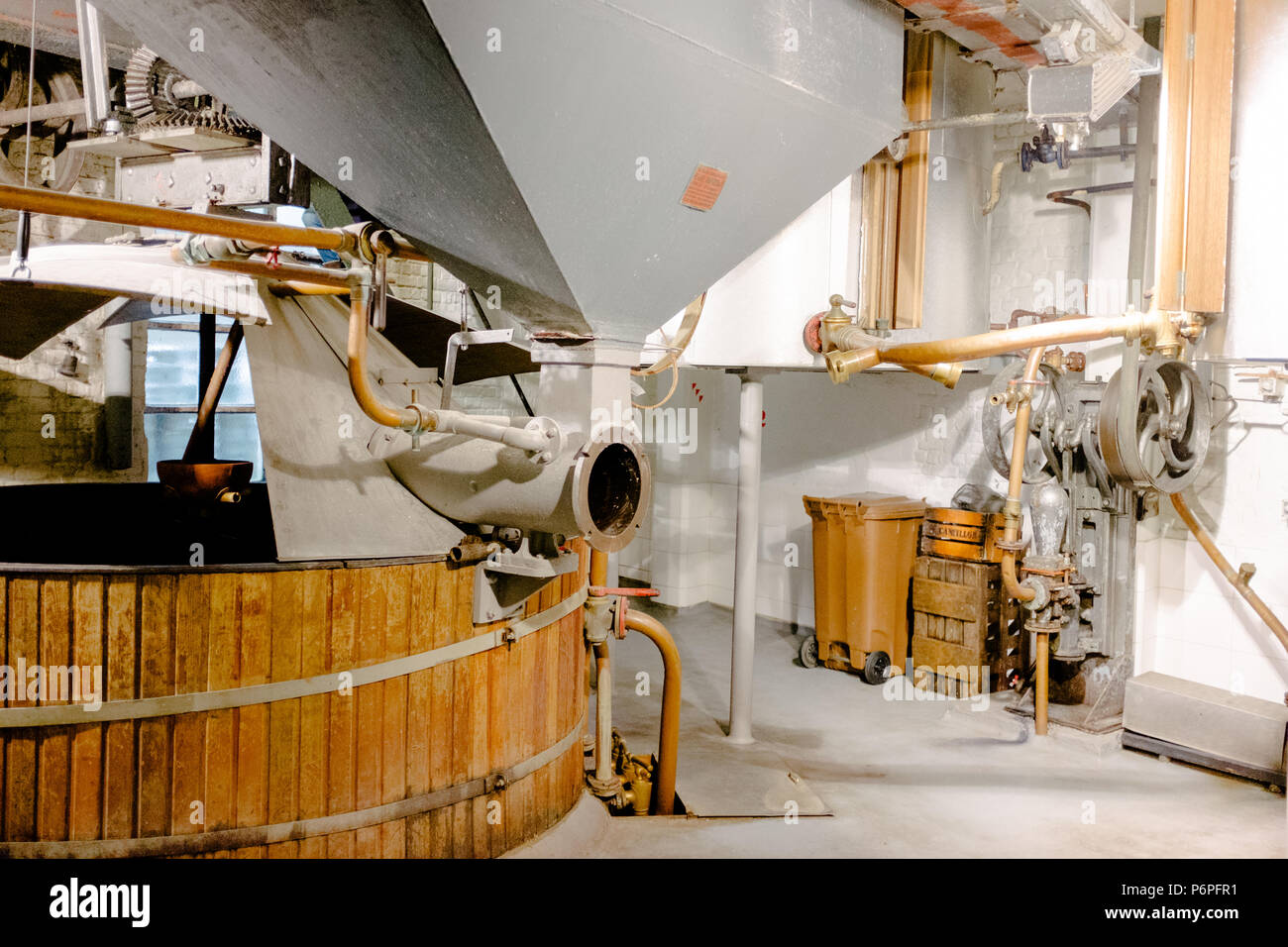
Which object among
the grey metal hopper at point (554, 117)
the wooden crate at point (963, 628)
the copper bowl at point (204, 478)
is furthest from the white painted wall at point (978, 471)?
the copper bowl at point (204, 478)

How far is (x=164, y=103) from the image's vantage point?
3.79m

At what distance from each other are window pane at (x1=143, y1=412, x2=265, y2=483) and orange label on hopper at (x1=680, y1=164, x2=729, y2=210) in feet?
16.8

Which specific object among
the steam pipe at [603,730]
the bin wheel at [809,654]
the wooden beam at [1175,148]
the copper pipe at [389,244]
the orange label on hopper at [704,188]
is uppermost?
the wooden beam at [1175,148]

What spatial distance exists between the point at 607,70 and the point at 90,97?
2700 mm

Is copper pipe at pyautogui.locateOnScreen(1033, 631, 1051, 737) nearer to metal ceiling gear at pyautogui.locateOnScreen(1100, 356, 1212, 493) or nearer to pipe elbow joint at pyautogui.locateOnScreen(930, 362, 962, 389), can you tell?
metal ceiling gear at pyautogui.locateOnScreen(1100, 356, 1212, 493)

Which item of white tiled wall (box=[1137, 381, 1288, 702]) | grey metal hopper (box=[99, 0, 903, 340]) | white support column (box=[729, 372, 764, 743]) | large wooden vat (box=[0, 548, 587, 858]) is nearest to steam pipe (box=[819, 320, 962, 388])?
white support column (box=[729, 372, 764, 743])

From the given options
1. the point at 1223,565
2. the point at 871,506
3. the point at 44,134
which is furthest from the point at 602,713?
the point at 44,134

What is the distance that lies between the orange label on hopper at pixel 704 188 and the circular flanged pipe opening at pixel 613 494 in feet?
2.26

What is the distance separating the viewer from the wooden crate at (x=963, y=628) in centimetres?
600

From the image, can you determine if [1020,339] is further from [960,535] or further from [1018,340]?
[960,535]

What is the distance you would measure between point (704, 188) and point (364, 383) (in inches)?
42.1

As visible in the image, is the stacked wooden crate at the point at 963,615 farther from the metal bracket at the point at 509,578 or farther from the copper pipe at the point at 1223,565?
the metal bracket at the point at 509,578
